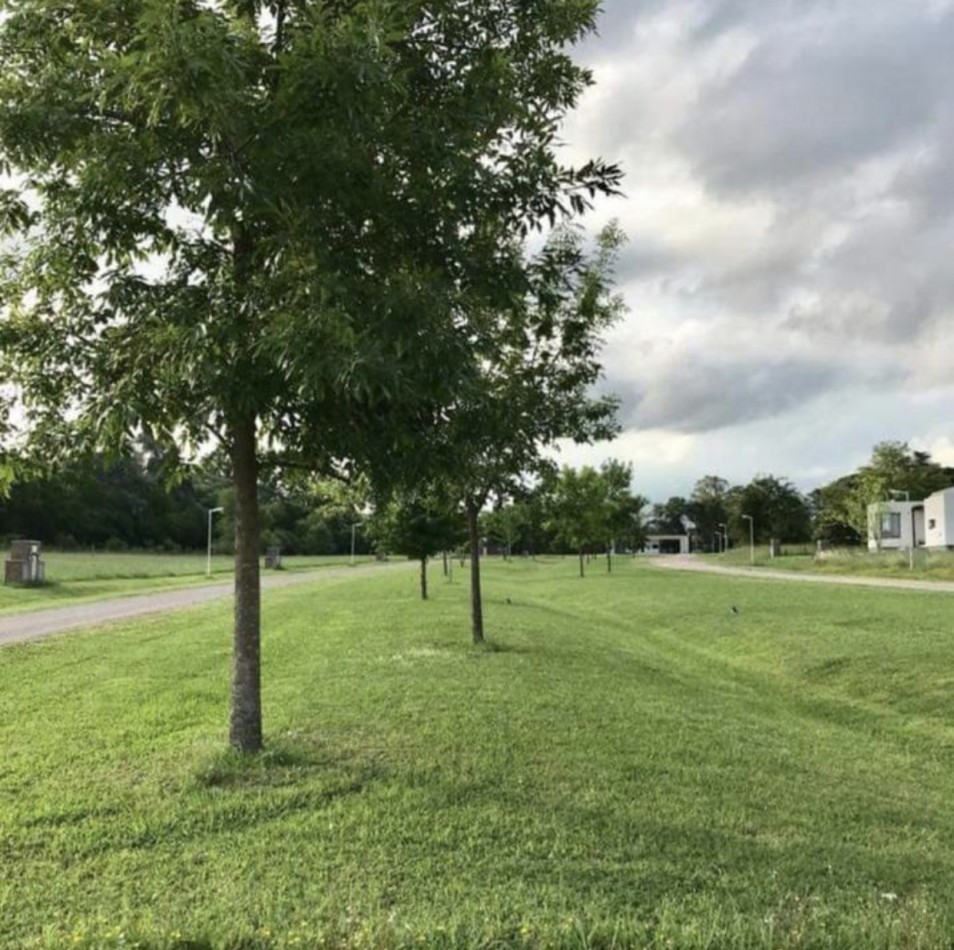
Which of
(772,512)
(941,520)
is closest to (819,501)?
(772,512)

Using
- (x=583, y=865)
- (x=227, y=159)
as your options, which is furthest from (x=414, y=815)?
(x=227, y=159)

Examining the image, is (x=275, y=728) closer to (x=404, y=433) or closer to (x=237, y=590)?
(x=237, y=590)

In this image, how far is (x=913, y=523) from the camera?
2874 inches

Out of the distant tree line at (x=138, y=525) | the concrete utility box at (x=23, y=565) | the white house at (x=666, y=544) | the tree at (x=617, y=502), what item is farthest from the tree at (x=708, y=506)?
the concrete utility box at (x=23, y=565)

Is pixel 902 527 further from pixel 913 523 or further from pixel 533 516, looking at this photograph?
pixel 533 516

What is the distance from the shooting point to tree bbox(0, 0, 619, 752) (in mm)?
4957

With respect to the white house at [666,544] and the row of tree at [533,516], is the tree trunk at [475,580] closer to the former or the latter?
the row of tree at [533,516]

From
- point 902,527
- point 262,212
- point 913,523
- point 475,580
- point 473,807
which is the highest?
point 262,212

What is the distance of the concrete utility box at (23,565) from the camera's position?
35.4 meters

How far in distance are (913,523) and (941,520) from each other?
939 cm

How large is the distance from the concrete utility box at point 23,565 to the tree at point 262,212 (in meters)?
32.2

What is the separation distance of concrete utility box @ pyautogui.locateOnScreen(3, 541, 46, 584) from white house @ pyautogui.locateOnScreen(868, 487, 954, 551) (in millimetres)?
48809

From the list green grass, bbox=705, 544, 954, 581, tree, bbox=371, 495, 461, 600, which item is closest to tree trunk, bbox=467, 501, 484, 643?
tree, bbox=371, 495, 461, 600

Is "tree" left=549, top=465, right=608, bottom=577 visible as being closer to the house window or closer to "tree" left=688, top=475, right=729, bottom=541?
the house window
